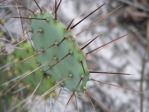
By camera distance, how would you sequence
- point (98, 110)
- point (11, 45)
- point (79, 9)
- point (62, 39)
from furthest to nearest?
point (79, 9), point (98, 110), point (11, 45), point (62, 39)

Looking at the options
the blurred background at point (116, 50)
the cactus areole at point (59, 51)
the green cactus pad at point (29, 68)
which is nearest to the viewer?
the cactus areole at point (59, 51)

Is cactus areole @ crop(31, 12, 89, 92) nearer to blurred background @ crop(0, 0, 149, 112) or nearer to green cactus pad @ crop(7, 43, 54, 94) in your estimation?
green cactus pad @ crop(7, 43, 54, 94)

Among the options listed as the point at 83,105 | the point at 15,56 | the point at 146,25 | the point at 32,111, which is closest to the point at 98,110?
the point at 83,105

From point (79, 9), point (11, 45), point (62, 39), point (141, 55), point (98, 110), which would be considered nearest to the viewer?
point (62, 39)

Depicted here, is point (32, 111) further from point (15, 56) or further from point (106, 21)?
point (106, 21)

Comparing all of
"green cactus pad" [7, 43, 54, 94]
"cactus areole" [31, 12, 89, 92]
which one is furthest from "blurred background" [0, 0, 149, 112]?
"cactus areole" [31, 12, 89, 92]

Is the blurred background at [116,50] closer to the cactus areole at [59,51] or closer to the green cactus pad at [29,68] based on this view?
the green cactus pad at [29,68]

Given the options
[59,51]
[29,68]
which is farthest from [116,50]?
[59,51]

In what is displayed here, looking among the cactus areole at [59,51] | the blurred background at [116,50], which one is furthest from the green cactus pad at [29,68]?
the blurred background at [116,50]

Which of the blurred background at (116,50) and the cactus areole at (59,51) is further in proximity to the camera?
the blurred background at (116,50)

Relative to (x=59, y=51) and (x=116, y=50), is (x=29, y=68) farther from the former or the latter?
(x=116, y=50)
